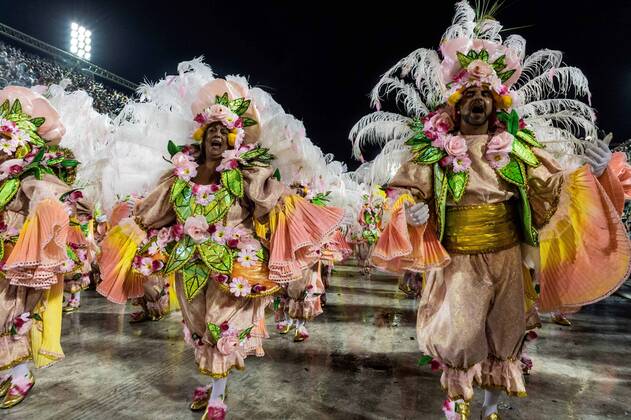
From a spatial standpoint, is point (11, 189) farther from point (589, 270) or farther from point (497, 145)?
point (589, 270)

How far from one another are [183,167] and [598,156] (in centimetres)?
242

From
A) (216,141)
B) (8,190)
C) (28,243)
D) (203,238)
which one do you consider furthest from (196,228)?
(8,190)

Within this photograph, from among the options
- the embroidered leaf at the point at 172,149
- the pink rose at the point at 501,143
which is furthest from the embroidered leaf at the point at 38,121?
the pink rose at the point at 501,143

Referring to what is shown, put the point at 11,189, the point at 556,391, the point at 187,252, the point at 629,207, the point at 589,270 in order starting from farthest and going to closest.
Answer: the point at 629,207 → the point at 556,391 → the point at 11,189 → the point at 187,252 → the point at 589,270

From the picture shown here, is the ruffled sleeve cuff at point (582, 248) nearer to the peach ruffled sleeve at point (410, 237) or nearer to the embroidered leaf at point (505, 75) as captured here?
the peach ruffled sleeve at point (410, 237)

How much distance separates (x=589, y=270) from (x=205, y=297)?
229cm

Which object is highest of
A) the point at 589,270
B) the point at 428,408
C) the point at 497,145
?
the point at 497,145

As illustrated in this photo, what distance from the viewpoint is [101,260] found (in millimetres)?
3010

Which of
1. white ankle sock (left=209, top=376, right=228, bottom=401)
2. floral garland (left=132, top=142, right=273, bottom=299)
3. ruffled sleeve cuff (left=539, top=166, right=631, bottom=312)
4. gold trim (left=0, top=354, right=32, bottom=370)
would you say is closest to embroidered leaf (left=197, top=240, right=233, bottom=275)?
floral garland (left=132, top=142, right=273, bottom=299)

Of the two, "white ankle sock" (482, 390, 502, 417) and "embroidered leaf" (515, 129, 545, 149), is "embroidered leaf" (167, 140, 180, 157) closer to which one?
"embroidered leaf" (515, 129, 545, 149)

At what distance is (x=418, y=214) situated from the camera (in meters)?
2.51

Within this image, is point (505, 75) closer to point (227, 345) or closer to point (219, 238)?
point (219, 238)

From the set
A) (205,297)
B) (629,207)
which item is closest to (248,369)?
(205,297)

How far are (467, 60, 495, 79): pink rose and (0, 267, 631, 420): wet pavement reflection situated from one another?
7.27ft
